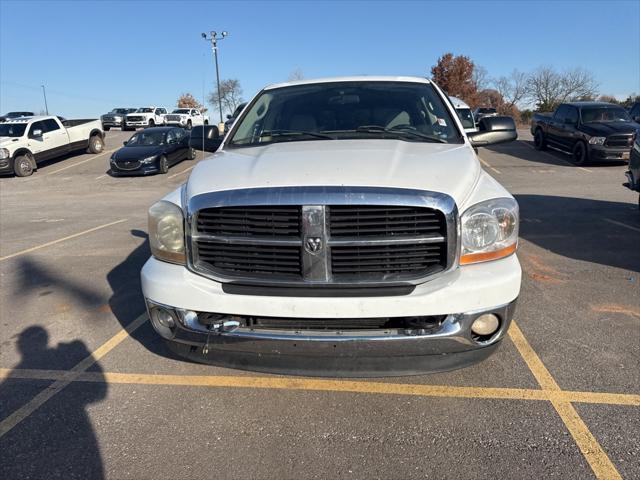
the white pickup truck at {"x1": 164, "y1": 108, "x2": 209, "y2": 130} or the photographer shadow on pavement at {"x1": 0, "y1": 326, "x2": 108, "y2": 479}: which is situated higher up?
the white pickup truck at {"x1": 164, "y1": 108, "x2": 209, "y2": 130}

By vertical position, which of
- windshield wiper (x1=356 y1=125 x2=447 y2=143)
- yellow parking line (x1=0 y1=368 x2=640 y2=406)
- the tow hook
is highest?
windshield wiper (x1=356 y1=125 x2=447 y2=143)

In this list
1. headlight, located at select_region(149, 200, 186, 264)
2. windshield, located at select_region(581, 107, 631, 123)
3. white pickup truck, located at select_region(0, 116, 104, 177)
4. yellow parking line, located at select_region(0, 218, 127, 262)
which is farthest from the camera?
white pickup truck, located at select_region(0, 116, 104, 177)

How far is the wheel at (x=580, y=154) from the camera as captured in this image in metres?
15.0

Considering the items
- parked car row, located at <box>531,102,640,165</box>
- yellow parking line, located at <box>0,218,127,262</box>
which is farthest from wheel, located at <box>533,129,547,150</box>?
yellow parking line, located at <box>0,218,127,262</box>

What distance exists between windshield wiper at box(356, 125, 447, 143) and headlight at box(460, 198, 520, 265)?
1.08m

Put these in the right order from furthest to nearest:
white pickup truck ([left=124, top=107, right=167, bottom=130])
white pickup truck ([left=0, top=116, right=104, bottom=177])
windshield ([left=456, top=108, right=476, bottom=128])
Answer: white pickup truck ([left=124, top=107, right=167, bottom=130]) → white pickup truck ([left=0, top=116, right=104, bottom=177]) → windshield ([left=456, top=108, right=476, bottom=128])

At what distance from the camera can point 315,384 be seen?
9.93ft

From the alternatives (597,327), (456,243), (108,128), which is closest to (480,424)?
(456,243)

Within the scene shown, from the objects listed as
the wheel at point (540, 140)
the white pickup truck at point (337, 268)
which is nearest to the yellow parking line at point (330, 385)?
the white pickup truck at point (337, 268)

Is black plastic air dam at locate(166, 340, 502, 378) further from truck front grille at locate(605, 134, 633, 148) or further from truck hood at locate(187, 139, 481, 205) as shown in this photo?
truck front grille at locate(605, 134, 633, 148)

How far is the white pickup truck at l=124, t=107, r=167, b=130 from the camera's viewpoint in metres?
33.6

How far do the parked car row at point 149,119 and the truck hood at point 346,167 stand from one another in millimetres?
31268

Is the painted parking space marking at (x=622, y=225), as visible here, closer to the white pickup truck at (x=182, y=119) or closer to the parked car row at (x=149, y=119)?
the parked car row at (x=149, y=119)

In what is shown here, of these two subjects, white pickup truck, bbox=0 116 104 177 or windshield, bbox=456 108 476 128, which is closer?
windshield, bbox=456 108 476 128
